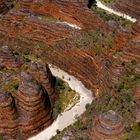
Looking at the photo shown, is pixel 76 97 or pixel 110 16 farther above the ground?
pixel 110 16

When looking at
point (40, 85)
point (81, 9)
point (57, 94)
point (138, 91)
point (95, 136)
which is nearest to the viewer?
point (95, 136)

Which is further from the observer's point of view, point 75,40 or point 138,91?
point 75,40

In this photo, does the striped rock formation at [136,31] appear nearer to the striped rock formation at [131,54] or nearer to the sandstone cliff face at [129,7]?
the striped rock formation at [131,54]

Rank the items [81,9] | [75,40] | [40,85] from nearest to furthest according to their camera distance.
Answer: [40,85] < [75,40] < [81,9]

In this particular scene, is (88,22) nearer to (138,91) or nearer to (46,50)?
(46,50)

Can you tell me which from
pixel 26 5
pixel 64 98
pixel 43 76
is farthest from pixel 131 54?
pixel 26 5

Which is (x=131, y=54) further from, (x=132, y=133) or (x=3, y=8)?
(x=3, y=8)

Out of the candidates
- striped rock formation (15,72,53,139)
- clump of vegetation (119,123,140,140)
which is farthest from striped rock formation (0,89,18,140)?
clump of vegetation (119,123,140,140)

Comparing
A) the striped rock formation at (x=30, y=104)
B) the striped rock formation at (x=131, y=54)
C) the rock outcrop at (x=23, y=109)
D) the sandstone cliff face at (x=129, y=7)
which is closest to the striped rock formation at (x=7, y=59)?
the striped rock formation at (x=30, y=104)

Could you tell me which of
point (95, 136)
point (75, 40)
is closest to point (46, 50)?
point (75, 40)
